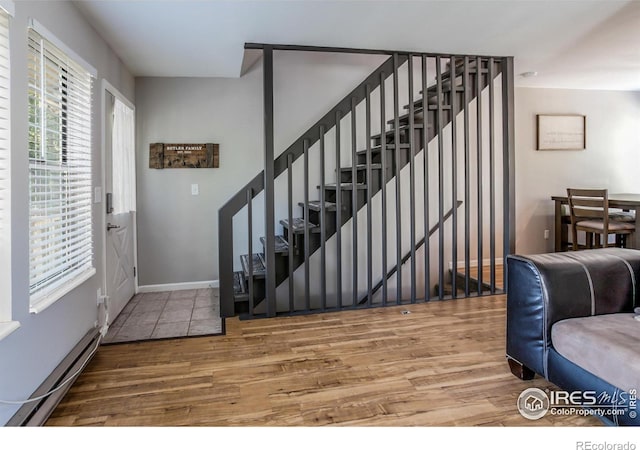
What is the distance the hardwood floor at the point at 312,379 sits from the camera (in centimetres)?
176

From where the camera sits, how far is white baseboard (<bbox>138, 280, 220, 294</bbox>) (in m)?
4.06

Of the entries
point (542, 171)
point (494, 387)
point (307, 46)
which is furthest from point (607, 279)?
point (542, 171)

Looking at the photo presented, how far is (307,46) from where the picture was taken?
321cm

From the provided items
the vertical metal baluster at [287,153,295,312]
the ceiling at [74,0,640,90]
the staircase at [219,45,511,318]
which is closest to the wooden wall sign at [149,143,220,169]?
the ceiling at [74,0,640,90]

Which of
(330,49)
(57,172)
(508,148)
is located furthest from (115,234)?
(508,148)

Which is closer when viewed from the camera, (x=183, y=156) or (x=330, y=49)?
(x=330, y=49)

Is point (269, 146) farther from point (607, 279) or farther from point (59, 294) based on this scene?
point (607, 279)

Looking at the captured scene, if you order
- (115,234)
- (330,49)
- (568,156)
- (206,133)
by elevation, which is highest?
(330,49)

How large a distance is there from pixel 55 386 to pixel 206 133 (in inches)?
110

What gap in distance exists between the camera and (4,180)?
161cm

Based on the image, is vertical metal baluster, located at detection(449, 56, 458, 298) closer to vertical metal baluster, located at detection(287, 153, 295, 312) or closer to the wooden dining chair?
vertical metal baluster, located at detection(287, 153, 295, 312)

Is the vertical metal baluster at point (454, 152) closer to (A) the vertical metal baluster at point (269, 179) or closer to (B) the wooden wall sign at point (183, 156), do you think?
(A) the vertical metal baluster at point (269, 179)

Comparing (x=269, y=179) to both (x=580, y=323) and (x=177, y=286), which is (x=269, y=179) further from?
(x=580, y=323)
